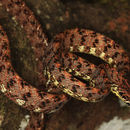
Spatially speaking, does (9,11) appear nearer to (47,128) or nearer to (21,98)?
(21,98)

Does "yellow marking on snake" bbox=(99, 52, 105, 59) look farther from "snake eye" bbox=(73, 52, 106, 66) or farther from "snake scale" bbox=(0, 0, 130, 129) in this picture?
"snake eye" bbox=(73, 52, 106, 66)

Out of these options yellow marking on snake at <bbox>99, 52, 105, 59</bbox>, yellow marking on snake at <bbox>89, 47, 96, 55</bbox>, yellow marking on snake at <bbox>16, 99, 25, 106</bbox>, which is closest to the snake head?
yellow marking on snake at <bbox>99, 52, 105, 59</bbox>

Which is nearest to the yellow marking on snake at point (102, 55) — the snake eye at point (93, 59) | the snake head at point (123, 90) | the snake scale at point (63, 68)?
the snake scale at point (63, 68)

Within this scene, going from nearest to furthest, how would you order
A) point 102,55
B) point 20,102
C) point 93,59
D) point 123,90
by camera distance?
1. point 20,102
2. point 123,90
3. point 102,55
4. point 93,59

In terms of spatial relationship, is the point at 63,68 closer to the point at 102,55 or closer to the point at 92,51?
the point at 92,51

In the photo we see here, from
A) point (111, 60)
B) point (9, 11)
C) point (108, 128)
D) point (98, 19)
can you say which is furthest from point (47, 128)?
point (98, 19)

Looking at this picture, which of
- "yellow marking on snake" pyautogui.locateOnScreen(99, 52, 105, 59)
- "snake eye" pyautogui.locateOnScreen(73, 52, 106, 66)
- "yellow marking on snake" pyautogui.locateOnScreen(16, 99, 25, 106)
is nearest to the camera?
"yellow marking on snake" pyautogui.locateOnScreen(16, 99, 25, 106)

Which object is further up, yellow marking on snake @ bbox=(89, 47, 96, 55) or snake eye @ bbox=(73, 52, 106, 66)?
yellow marking on snake @ bbox=(89, 47, 96, 55)

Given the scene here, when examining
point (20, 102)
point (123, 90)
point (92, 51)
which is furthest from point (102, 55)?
point (20, 102)

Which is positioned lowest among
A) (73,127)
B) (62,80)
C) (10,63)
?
(73,127)
